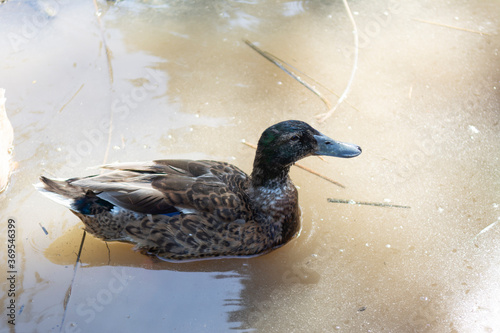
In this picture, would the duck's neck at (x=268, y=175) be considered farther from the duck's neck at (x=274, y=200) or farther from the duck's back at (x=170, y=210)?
the duck's back at (x=170, y=210)

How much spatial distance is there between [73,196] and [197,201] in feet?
2.82

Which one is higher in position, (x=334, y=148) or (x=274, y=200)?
(x=334, y=148)

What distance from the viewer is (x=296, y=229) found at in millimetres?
3564

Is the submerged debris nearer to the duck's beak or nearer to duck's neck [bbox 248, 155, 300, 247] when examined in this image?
duck's neck [bbox 248, 155, 300, 247]

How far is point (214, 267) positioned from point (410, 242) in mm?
1410

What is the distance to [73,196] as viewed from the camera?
330 centimetres

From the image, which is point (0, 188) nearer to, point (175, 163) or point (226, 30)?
point (175, 163)

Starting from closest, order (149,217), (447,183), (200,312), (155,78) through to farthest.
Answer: (200,312) < (149,217) < (447,183) < (155,78)

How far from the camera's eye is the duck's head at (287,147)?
3311mm

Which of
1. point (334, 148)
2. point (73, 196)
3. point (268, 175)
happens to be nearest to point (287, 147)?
point (268, 175)

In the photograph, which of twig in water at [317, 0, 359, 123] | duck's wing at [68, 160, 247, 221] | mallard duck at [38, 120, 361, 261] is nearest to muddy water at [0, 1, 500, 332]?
twig in water at [317, 0, 359, 123]

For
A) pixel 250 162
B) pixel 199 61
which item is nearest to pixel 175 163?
pixel 250 162

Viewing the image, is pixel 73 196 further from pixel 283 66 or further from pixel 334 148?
pixel 283 66

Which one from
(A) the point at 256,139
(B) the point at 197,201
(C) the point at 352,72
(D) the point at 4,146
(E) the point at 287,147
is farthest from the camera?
(C) the point at 352,72
